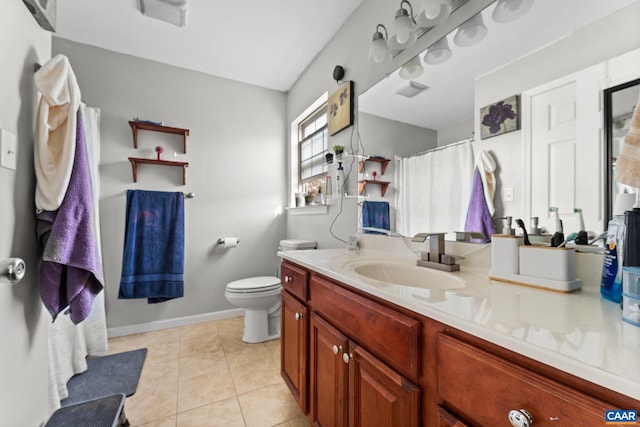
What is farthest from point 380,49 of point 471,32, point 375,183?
point 375,183

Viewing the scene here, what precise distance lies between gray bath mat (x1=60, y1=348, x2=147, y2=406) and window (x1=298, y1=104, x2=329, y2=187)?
6.44 feet

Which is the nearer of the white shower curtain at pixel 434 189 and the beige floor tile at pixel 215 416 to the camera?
the white shower curtain at pixel 434 189

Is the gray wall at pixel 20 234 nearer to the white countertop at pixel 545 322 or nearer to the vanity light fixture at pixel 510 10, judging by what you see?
the white countertop at pixel 545 322

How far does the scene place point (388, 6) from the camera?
1.51 meters

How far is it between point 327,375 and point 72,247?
1135mm

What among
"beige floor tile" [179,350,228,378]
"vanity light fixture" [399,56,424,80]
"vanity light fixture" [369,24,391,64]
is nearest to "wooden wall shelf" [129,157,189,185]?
"beige floor tile" [179,350,228,378]

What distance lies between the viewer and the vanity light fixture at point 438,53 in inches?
46.8

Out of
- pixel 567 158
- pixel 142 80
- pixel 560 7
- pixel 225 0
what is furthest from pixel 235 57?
pixel 567 158

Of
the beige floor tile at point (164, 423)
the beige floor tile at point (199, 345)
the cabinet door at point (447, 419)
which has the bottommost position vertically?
the beige floor tile at point (199, 345)

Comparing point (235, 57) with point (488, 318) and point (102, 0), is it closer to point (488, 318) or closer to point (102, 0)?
point (102, 0)

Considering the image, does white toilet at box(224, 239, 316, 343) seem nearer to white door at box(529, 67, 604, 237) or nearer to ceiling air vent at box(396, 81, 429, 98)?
ceiling air vent at box(396, 81, 429, 98)

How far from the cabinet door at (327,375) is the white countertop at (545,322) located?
280 millimetres

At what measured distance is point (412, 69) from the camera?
1366 mm

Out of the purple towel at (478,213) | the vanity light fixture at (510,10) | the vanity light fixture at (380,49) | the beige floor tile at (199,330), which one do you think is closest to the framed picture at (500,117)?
the purple towel at (478,213)
